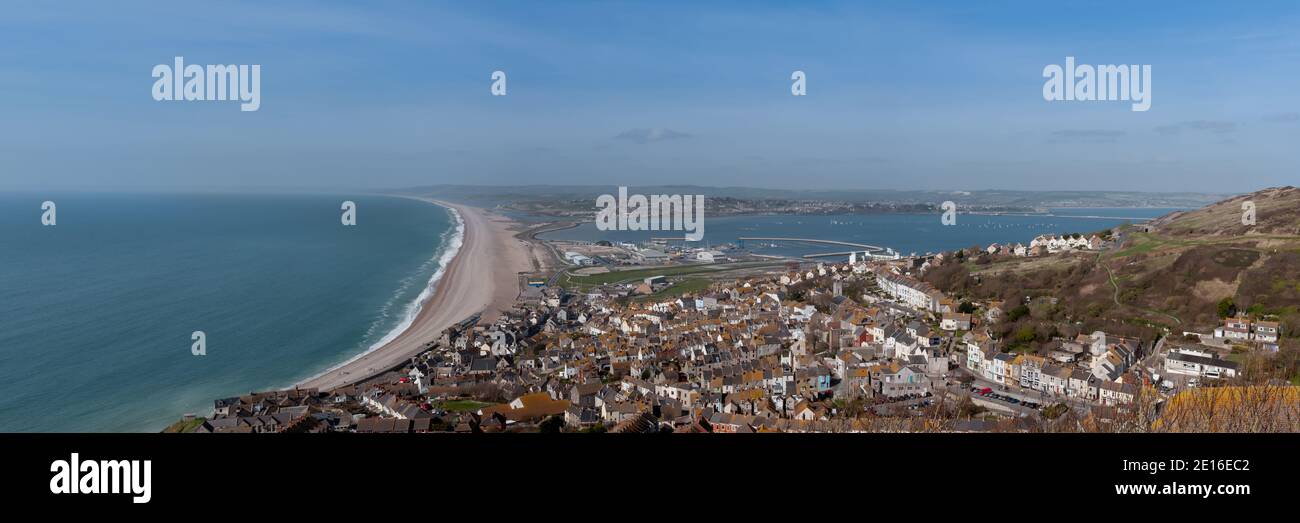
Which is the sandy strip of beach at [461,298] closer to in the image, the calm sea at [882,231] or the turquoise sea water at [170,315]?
the turquoise sea water at [170,315]

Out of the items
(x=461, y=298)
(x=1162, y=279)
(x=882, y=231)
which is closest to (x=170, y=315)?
(x=461, y=298)

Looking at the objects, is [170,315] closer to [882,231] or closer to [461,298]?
[461,298]

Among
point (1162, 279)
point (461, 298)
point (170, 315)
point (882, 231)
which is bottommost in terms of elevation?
point (170, 315)

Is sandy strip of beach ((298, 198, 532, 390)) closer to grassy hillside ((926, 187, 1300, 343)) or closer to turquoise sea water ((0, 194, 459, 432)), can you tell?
turquoise sea water ((0, 194, 459, 432))

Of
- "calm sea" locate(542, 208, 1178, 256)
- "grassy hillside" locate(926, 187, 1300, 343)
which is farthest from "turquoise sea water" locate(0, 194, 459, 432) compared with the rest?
"calm sea" locate(542, 208, 1178, 256)
